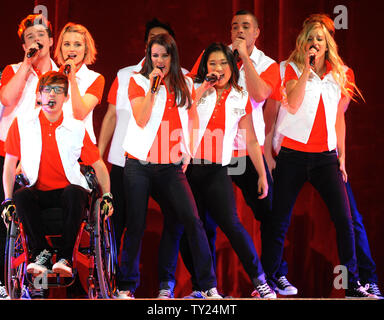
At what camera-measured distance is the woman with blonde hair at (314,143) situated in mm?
3842

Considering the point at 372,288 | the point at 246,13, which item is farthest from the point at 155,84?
the point at 372,288


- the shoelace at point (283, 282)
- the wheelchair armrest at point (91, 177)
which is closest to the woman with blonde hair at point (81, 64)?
the wheelchair armrest at point (91, 177)

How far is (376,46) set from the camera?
4641 mm

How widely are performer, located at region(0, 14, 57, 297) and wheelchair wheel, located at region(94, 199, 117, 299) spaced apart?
0.85m

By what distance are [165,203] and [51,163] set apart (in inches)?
26.4

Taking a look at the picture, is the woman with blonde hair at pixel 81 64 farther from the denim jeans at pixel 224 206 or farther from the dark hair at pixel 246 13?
the dark hair at pixel 246 13

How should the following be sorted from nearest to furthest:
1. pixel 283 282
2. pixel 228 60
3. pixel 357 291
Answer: pixel 357 291, pixel 228 60, pixel 283 282

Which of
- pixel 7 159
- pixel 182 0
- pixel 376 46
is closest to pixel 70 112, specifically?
pixel 7 159

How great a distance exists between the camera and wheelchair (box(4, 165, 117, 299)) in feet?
10.8

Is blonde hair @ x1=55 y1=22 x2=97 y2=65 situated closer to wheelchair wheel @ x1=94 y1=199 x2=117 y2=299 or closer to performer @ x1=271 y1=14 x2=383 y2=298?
wheelchair wheel @ x1=94 y1=199 x2=117 y2=299

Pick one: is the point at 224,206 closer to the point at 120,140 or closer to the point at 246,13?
the point at 120,140

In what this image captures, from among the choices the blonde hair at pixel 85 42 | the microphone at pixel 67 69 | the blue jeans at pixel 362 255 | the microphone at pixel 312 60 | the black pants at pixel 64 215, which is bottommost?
the blue jeans at pixel 362 255

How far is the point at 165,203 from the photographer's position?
3.73m

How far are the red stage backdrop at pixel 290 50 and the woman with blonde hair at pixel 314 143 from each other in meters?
0.52
